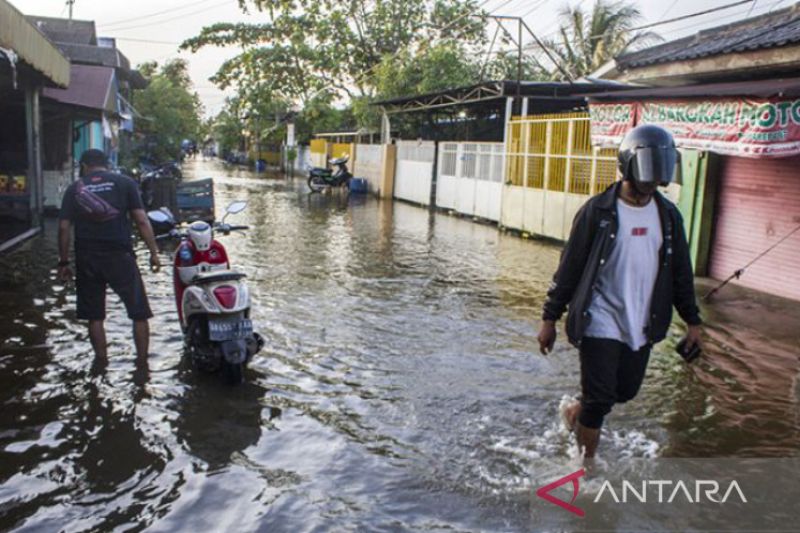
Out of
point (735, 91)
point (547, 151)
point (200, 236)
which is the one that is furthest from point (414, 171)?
point (200, 236)

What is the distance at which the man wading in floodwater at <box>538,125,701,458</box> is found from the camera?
3617 mm

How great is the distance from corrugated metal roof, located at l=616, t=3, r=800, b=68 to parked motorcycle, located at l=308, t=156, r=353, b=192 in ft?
57.8

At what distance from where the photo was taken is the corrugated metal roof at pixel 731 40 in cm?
876

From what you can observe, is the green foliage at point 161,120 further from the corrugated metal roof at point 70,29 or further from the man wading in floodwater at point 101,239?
the man wading in floodwater at point 101,239

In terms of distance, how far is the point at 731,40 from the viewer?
9.80 m

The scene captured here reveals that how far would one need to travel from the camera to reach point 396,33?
105 feet

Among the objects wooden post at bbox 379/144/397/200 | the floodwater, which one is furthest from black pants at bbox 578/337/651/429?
wooden post at bbox 379/144/397/200

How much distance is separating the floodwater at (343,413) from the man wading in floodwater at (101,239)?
461mm

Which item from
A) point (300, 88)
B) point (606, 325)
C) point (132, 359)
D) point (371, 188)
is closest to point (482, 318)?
point (132, 359)

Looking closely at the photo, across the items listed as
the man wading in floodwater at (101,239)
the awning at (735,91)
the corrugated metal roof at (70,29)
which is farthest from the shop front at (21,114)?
the corrugated metal roof at (70,29)

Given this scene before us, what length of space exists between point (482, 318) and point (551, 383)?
2215 millimetres

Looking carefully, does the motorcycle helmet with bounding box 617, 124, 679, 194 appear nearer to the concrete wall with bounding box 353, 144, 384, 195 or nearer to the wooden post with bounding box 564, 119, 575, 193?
the wooden post with bounding box 564, 119, 575, 193

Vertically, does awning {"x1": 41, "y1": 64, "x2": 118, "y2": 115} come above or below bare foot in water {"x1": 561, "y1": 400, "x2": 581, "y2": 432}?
above

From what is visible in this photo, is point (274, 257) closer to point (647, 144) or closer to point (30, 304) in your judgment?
point (30, 304)
